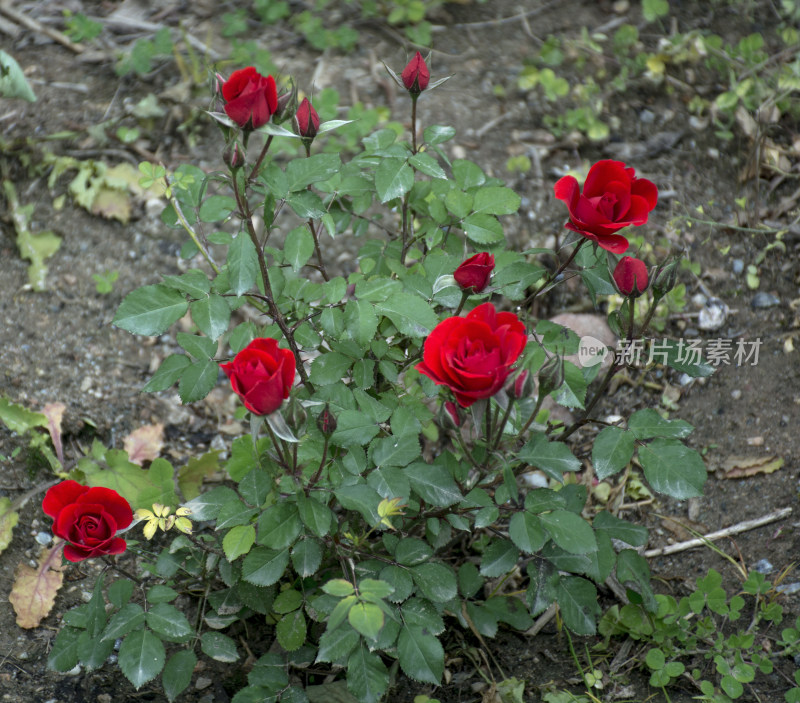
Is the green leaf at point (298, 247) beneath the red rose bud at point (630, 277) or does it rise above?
beneath

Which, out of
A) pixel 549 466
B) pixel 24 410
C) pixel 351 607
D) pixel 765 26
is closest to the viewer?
pixel 351 607

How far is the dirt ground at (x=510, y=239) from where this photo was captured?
212 centimetres

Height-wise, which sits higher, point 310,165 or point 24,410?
point 310,165

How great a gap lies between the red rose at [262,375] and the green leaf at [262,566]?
17.8 inches

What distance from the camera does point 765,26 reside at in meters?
3.60

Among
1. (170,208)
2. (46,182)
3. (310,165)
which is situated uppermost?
(310,165)

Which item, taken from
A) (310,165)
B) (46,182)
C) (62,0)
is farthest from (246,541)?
(62,0)

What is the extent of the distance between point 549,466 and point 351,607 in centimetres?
49

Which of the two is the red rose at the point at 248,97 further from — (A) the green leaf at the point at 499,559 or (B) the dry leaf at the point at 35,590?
(B) the dry leaf at the point at 35,590

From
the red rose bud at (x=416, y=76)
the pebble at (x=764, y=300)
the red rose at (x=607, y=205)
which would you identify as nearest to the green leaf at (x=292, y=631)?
the red rose at (x=607, y=205)

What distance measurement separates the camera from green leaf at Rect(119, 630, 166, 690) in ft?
5.28

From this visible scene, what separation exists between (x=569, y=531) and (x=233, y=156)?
100cm

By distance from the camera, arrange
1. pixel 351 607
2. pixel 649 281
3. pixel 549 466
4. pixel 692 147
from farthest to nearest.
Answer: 1. pixel 692 147
2. pixel 649 281
3. pixel 549 466
4. pixel 351 607

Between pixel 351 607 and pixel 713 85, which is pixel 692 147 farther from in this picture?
pixel 351 607
